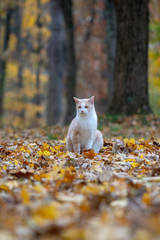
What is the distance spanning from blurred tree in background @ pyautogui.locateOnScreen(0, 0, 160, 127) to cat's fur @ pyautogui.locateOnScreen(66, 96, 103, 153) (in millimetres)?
8685

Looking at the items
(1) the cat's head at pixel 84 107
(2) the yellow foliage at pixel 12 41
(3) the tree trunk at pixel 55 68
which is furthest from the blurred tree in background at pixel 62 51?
(1) the cat's head at pixel 84 107

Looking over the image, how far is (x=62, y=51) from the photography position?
57.8 ft

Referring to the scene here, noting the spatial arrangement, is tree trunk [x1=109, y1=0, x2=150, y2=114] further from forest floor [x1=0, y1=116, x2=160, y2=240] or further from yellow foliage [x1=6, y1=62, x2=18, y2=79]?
yellow foliage [x1=6, y1=62, x2=18, y2=79]

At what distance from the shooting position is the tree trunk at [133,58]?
10312 millimetres

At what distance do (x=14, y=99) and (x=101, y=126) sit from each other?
18460mm

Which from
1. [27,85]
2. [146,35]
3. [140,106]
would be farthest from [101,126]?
[27,85]

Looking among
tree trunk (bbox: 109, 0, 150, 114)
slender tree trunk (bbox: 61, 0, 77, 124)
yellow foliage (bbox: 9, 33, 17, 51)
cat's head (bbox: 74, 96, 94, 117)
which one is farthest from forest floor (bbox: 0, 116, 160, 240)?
yellow foliage (bbox: 9, 33, 17, 51)

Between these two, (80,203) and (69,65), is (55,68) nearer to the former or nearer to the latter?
(69,65)

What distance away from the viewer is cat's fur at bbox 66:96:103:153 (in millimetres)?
5371

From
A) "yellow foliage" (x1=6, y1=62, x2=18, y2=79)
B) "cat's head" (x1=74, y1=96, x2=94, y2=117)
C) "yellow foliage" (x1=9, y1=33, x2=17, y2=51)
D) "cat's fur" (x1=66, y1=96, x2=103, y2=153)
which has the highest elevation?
"yellow foliage" (x1=9, y1=33, x2=17, y2=51)

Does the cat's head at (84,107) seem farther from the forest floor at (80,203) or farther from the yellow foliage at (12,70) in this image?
the yellow foliage at (12,70)

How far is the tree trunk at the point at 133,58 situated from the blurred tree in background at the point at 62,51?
393 centimetres

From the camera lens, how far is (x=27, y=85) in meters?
29.7

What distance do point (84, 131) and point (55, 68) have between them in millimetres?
12139
